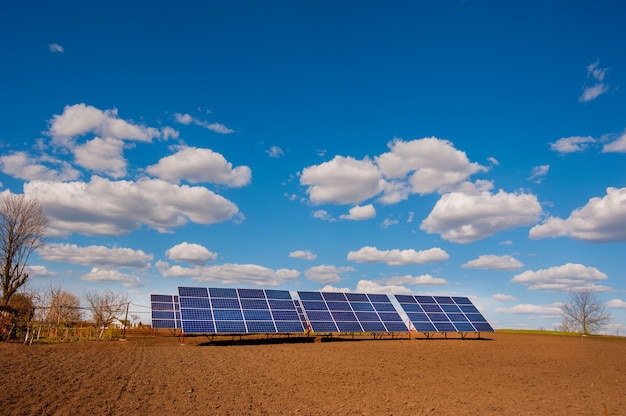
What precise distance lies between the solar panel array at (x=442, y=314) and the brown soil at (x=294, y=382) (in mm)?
9381

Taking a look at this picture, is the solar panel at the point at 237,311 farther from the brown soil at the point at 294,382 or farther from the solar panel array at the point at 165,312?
the solar panel array at the point at 165,312

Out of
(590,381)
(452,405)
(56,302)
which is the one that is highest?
(56,302)

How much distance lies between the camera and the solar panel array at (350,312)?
30.9 m

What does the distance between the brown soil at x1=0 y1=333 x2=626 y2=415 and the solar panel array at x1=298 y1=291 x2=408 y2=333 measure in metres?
5.66

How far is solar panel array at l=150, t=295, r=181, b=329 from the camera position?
3106 centimetres

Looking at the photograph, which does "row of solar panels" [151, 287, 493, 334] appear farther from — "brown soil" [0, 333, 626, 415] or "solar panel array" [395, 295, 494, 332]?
"brown soil" [0, 333, 626, 415]

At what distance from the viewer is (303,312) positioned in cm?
3338

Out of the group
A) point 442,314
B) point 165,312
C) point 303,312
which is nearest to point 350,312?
point 303,312

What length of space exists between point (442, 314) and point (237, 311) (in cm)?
1915

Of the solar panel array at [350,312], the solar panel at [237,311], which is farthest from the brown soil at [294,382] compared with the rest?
the solar panel array at [350,312]

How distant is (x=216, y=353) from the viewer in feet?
74.7

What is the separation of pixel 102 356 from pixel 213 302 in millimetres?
10103

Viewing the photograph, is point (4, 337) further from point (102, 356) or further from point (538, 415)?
point (538, 415)

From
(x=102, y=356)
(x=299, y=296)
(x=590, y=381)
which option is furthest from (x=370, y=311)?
(x=102, y=356)
